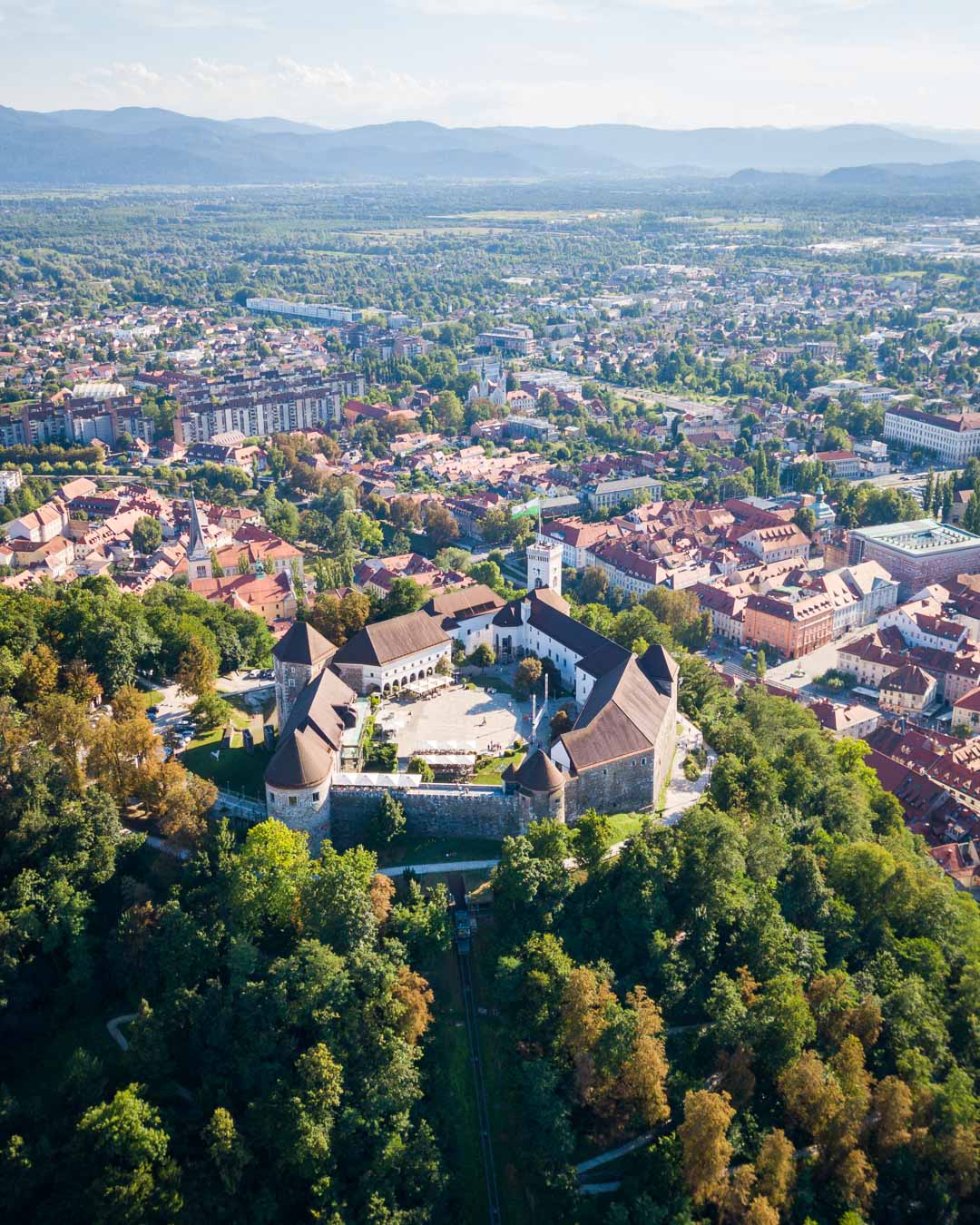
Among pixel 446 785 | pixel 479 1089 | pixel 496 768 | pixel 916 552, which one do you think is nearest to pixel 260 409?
pixel 916 552

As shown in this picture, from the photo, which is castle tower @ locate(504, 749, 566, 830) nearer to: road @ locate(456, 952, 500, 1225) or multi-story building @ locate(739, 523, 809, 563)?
road @ locate(456, 952, 500, 1225)

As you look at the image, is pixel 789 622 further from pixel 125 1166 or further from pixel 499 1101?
pixel 125 1166

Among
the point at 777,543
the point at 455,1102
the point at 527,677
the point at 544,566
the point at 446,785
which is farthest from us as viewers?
the point at 777,543

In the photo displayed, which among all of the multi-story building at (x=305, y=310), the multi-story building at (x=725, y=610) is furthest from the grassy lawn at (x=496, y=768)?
the multi-story building at (x=305, y=310)

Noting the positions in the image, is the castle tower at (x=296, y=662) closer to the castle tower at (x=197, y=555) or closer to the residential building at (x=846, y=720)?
the residential building at (x=846, y=720)

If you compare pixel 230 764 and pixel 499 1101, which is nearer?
pixel 499 1101

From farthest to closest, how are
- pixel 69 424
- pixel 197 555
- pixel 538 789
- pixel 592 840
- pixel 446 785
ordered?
pixel 69 424 → pixel 197 555 → pixel 446 785 → pixel 538 789 → pixel 592 840

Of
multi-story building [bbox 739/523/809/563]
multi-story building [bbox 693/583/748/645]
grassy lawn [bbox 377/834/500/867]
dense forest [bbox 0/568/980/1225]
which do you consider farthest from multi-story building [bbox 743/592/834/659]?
grassy lawn [bbox 377/834/500/867]
